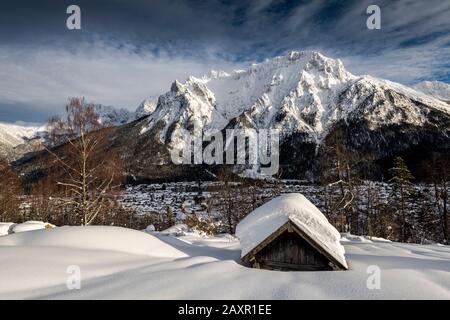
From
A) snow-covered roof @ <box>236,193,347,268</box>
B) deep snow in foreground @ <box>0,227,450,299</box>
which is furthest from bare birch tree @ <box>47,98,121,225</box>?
snow-covered roof @ <box>236,193,347,268</box>

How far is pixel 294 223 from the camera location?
9945 millimetres

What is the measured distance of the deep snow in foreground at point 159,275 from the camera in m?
6.62

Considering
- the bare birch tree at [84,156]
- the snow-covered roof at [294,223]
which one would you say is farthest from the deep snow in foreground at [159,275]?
the bare birch tree at [84,156]

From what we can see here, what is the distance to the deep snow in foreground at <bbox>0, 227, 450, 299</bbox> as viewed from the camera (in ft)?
21.7

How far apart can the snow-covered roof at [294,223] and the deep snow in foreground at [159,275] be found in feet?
2.45

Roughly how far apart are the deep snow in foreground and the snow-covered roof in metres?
0.75

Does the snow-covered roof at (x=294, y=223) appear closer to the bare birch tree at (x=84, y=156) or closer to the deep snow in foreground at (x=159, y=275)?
the deep snow in foreground at (x=159, y=275)

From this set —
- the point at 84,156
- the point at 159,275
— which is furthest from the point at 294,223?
the point at 84,156

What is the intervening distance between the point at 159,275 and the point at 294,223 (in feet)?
14.1

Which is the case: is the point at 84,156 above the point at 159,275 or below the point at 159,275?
above

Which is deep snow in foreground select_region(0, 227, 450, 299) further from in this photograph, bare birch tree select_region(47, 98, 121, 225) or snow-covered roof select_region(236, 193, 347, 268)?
bare birch tree select_region(47, 98, 121, 225)

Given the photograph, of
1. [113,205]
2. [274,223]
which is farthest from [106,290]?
[113,205]

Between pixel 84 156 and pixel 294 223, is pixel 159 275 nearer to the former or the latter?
pixel 294 223
